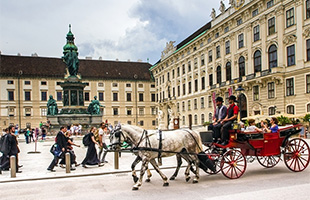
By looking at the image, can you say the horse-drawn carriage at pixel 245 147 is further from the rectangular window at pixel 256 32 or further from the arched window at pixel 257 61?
the rectangular window at pixel 256 32

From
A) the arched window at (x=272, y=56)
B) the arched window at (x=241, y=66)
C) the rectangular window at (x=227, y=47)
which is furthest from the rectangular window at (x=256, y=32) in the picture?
the rectangular window at (x=227, y=47)

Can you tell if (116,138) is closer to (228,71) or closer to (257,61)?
(257,61)

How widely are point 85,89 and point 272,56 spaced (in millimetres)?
44907

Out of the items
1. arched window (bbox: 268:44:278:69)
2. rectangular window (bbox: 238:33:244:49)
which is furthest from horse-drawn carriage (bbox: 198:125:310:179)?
rectangular window (bbox: 238:33:244:49)

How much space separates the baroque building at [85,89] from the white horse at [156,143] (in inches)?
2278

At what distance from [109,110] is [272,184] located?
61.7m

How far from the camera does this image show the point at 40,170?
11.4 metres

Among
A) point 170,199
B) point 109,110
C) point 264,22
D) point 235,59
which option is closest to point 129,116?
point 109,110

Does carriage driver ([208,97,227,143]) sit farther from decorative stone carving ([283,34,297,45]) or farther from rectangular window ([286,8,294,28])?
rectangular window ([286,8,294,28])

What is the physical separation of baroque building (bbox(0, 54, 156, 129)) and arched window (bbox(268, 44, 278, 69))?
4233cm

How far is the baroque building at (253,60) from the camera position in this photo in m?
28.3

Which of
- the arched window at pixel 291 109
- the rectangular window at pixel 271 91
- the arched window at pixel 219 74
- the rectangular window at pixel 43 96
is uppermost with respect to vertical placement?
the arched window at pixel 219 74

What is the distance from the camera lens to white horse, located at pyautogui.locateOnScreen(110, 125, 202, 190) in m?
8.26

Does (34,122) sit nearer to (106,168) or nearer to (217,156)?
(106,168)
